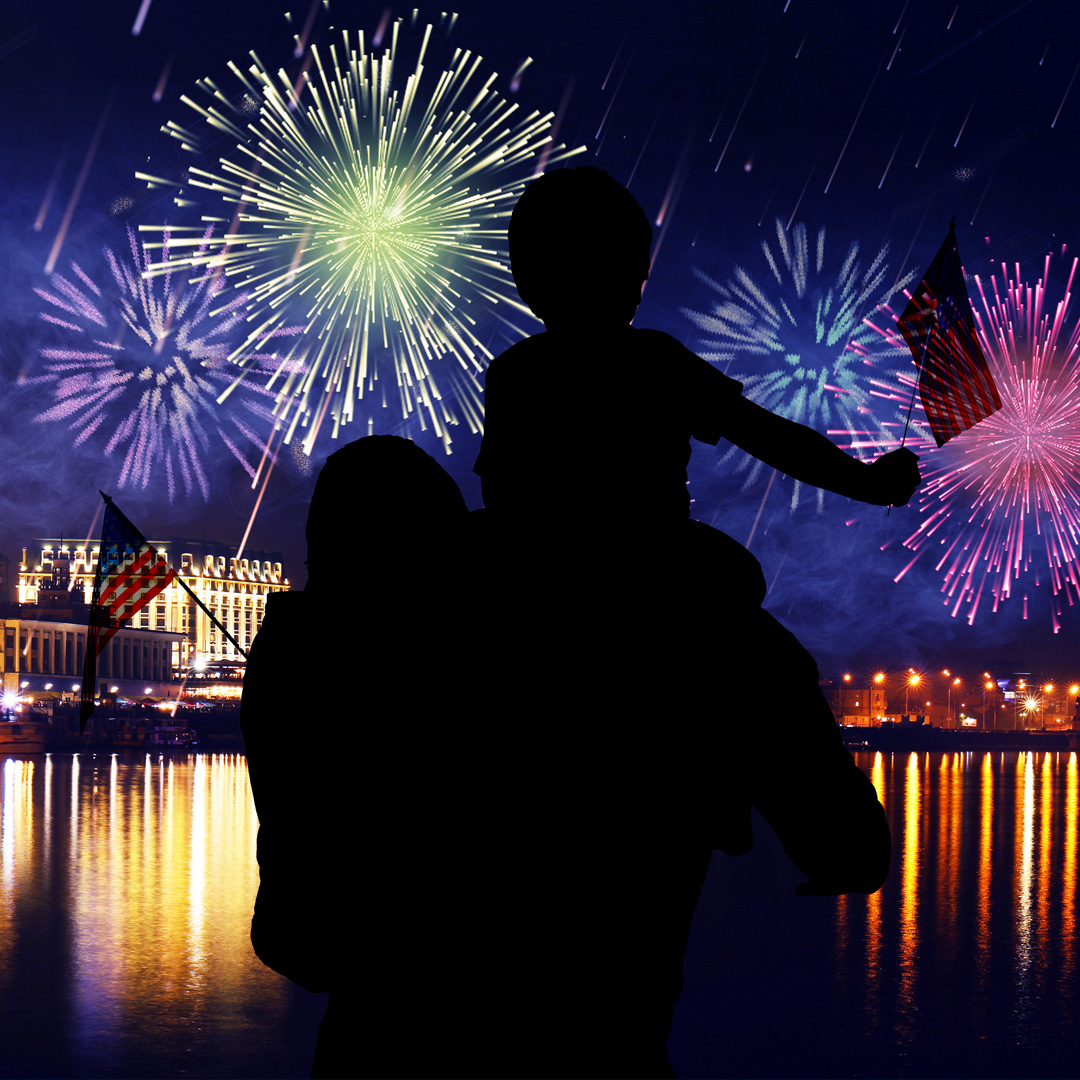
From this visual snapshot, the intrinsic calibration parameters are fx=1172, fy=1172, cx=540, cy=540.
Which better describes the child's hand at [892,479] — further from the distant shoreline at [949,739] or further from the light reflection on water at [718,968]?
the distant shoreline at [949,739]

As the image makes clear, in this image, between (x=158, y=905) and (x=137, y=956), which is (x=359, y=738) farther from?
(x=158, y=905)

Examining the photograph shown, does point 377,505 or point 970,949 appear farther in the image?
point 970,949

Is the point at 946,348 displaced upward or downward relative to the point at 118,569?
upward

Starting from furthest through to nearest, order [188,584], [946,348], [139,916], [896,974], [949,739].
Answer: [188,584], [949,739], [139,916], [896,974], [946,348]

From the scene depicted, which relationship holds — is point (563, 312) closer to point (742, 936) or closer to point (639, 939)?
point (639, 939)

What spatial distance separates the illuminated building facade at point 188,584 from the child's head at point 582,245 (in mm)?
156628

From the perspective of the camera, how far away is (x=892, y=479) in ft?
5.93

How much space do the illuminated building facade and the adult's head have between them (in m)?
156

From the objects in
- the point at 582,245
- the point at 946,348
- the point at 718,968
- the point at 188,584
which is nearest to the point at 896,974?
the point at 718,968

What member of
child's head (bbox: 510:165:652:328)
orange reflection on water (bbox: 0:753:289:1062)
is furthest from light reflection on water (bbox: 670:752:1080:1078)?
child's head (bbox: 510:165:652:328)

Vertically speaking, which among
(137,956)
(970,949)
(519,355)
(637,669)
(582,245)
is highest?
(582,245)

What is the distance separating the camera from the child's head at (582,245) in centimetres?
186

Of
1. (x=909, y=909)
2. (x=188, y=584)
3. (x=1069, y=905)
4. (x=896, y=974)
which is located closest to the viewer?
(x=896, y=974)

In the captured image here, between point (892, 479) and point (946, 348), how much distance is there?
8.66ft
